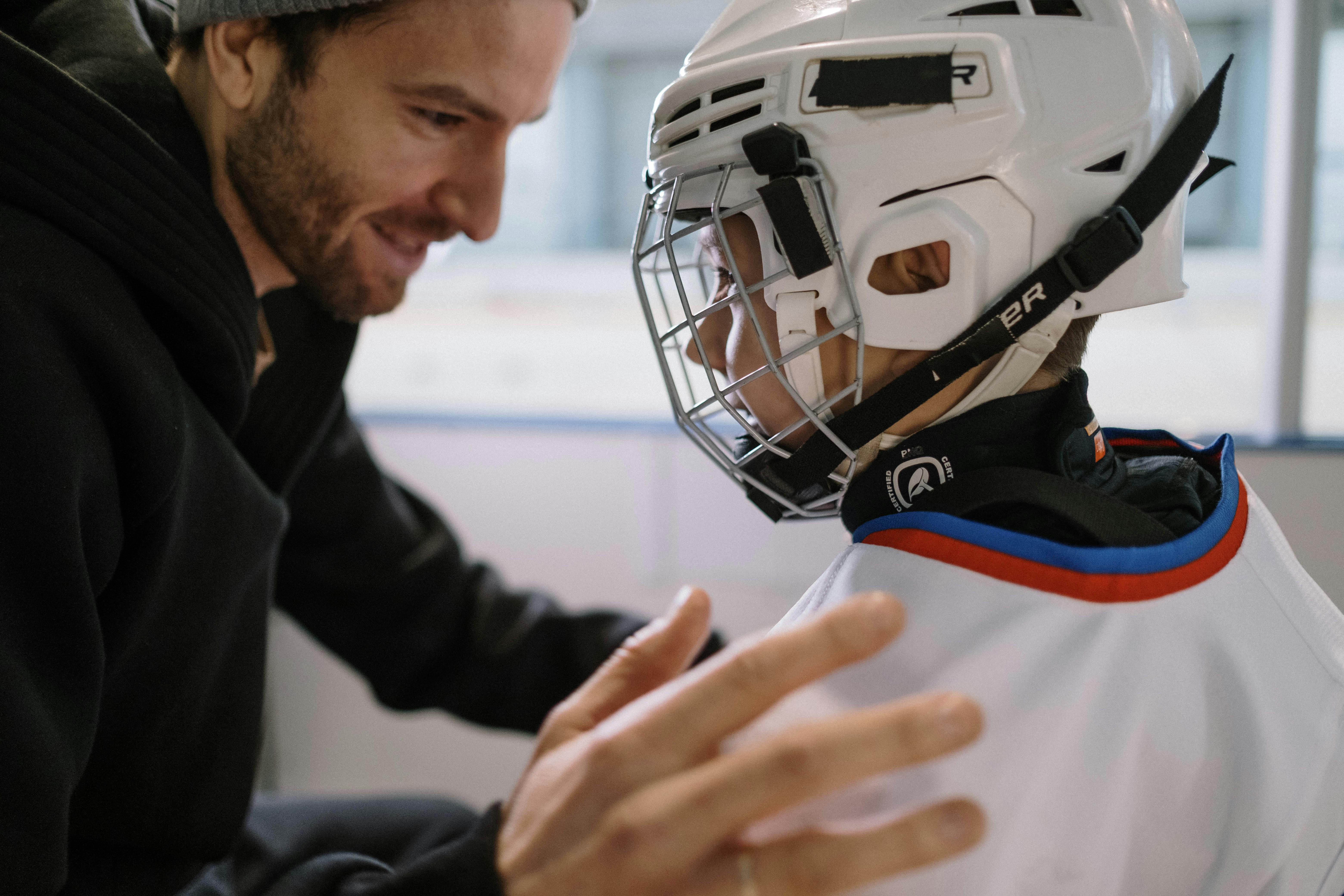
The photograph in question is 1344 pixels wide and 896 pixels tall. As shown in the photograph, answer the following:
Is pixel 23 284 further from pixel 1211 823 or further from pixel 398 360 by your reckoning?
pixel 398 360

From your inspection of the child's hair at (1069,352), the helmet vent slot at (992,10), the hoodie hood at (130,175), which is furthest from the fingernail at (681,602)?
the hoodie hood at (130,175)

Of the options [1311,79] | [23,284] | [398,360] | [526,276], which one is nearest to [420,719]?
[398,360]

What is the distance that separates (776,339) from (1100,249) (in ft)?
0.88

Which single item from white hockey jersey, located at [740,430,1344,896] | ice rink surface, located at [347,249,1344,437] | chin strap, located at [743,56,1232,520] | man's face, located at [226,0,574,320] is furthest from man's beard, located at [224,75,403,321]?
white hockey jersey, located at [740,430,1344,896]

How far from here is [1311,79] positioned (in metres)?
1.04

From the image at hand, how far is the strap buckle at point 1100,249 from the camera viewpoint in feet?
2.37

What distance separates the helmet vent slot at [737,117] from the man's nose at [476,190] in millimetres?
601

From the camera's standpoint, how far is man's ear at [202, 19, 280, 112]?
1.21 metres

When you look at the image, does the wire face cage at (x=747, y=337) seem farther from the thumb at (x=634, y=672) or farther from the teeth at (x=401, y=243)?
the teeth at (x=401, y=243)

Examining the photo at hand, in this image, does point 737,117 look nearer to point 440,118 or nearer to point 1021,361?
point 1021,361

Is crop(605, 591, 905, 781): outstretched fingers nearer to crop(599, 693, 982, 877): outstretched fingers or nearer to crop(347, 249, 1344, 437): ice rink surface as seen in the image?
crop(599, 693, 982, 877): outstretched fingers

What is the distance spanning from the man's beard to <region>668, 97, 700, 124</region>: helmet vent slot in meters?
0.63

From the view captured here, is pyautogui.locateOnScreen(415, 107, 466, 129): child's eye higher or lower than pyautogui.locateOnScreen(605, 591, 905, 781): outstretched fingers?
higher

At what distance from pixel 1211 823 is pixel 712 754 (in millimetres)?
360
